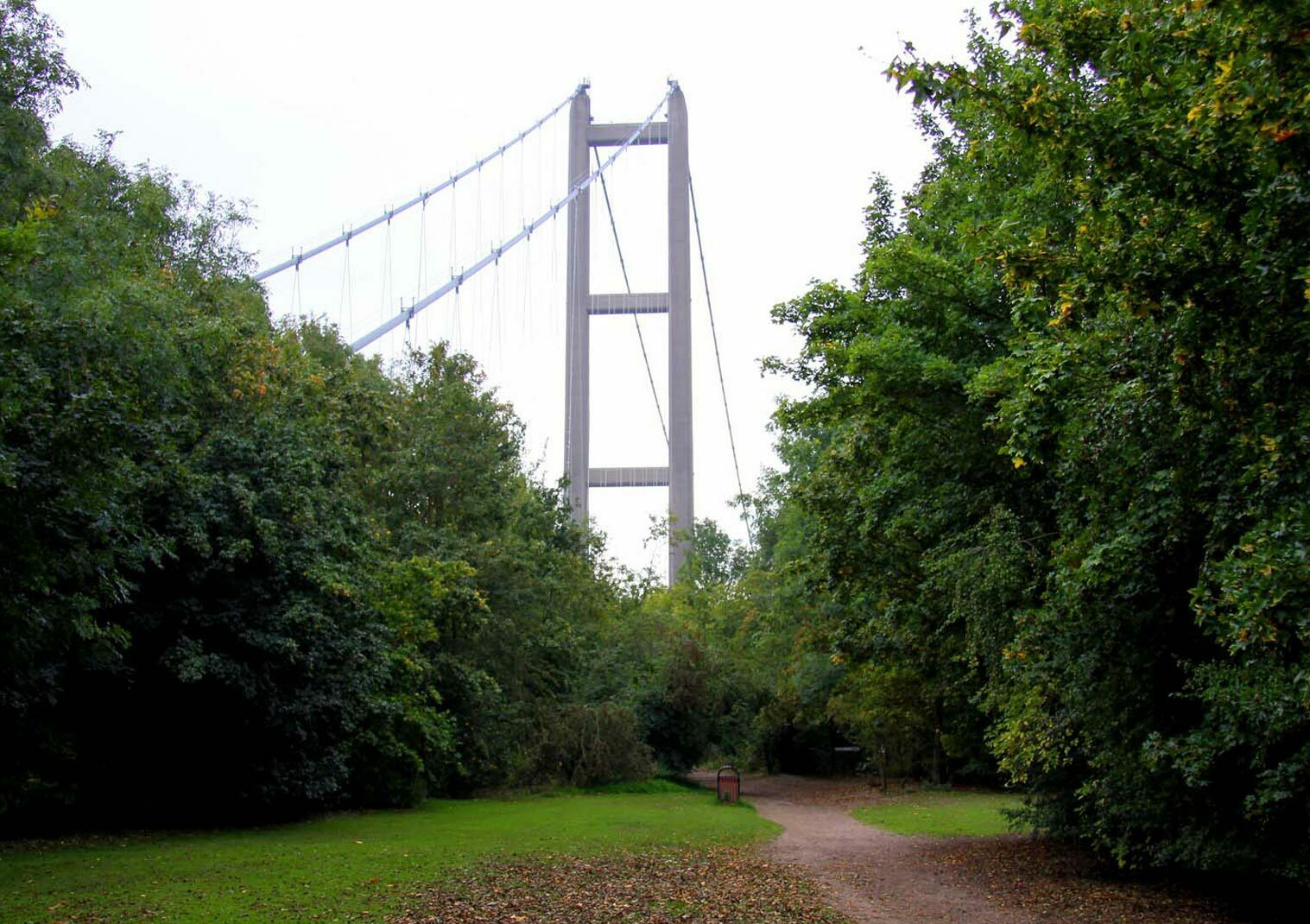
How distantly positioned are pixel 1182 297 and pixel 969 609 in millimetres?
5678

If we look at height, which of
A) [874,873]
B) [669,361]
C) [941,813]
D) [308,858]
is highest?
[669,361]

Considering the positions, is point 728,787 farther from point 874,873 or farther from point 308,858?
point 308,858

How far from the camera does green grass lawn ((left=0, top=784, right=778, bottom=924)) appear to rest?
29.8ft

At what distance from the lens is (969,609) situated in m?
10.9

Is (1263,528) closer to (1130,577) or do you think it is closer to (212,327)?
(1130,577)

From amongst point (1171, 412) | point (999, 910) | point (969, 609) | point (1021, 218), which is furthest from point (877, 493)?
point (1171, 412)

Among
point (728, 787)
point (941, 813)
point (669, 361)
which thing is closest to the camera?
point (941, 813)

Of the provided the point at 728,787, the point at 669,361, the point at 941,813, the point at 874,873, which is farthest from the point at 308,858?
the point at 669,361

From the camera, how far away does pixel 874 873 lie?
42.2 ft

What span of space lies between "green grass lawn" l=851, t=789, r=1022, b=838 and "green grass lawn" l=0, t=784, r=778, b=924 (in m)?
2.62

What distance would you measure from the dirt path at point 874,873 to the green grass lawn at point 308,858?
112 centimetres

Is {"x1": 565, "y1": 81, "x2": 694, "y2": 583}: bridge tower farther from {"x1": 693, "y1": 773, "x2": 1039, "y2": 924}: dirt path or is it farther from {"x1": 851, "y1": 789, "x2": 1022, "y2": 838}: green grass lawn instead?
A: {"x1": 693, "y1": 773, "x2": 1039, "y2": 924}: dirt path

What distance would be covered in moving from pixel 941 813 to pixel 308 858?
14356mm

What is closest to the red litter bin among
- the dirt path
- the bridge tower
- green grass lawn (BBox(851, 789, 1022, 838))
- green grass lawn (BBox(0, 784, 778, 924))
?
the dirt path
